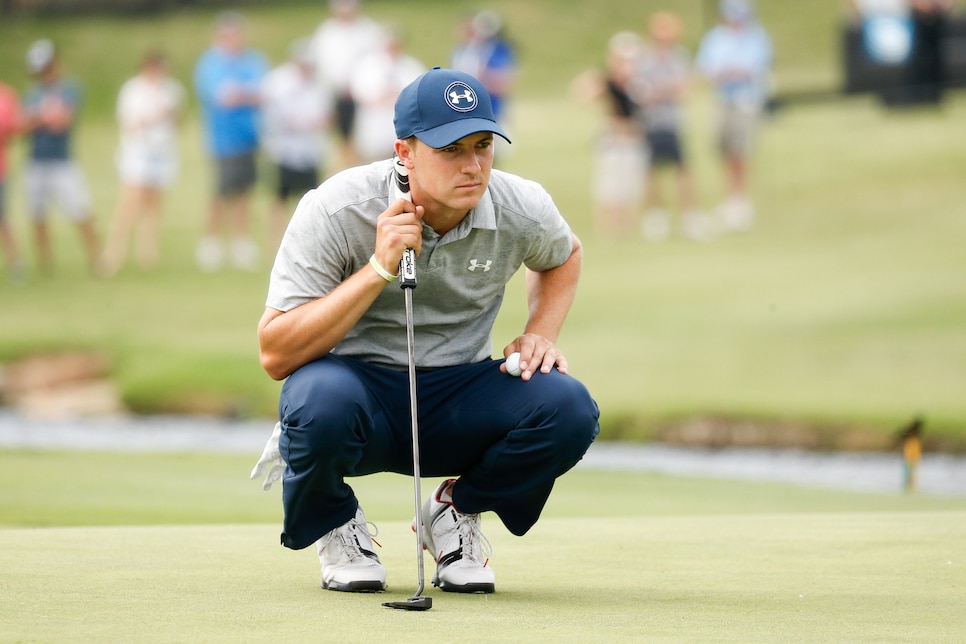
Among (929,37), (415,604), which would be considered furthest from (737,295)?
(415,604)

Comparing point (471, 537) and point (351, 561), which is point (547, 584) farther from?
point (351, 561)

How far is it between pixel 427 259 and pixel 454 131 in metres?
0.41

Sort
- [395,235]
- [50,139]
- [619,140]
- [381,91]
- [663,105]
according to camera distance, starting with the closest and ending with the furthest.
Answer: [395,235] → [50,139] → [381,91] → [619,140] → [663,105]

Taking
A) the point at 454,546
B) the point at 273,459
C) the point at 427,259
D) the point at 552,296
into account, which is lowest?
the point at 454,546

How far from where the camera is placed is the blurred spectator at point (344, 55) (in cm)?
1783

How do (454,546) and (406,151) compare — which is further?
(454,546)

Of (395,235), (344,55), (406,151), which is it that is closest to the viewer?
(395,235)

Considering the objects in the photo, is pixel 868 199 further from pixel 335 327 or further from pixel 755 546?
pixel 335 327

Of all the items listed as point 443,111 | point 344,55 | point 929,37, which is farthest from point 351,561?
point 929,37

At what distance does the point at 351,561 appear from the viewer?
172 inches

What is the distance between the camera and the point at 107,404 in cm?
1305

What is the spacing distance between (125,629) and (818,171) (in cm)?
1881

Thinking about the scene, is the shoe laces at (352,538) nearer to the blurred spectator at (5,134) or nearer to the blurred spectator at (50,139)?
the blurred spectator at (5,134)

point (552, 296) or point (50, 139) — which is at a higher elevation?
point (50, 139)
